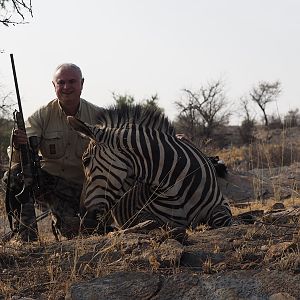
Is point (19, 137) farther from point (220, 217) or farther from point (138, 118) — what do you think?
point (220, 217)

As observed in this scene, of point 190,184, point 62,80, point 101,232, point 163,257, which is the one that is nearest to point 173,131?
point 190,184

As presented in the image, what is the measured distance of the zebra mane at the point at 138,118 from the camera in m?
4.19

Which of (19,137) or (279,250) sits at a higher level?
(19,137)

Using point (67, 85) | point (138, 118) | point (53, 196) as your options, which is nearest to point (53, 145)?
point (53, 196)

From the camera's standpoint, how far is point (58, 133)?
5164mm

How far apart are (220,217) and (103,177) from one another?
890mm

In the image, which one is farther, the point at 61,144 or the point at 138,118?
the point at 61,144

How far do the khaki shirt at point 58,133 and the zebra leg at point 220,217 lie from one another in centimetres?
159

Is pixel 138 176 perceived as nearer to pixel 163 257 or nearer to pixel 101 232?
pixel 101 232

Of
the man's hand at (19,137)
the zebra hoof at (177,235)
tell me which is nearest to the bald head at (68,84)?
the man's hand at (19,137)

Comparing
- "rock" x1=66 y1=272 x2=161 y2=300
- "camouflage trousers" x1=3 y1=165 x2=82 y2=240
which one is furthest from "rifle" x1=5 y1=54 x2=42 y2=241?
"rock" x1=66 y1=272 x2=161 y2=300

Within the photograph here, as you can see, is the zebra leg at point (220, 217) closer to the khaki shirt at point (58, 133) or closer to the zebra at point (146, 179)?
the zebra at point (146, 179)

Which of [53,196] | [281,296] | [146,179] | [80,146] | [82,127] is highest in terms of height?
[82,127]

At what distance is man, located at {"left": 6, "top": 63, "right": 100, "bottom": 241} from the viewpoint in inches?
197
